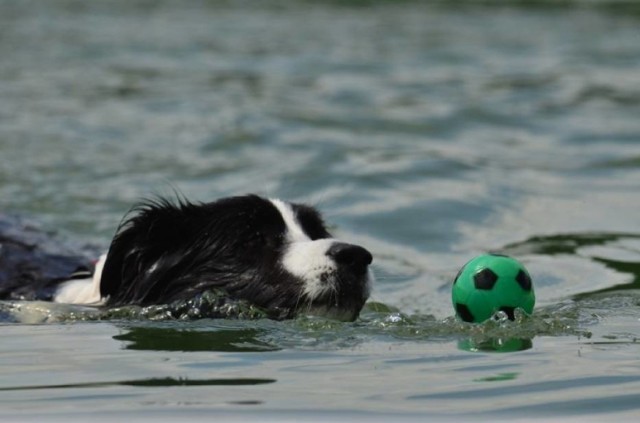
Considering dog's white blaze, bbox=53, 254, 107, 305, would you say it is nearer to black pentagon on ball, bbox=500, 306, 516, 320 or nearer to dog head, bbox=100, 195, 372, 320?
dog head, bbox=100, 195, 372, 320

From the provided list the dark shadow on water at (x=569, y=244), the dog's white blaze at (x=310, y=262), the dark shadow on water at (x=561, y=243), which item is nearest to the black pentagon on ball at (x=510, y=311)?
the dog's white blaze at (x=310, y=262)

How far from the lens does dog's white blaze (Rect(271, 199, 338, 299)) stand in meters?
5.93

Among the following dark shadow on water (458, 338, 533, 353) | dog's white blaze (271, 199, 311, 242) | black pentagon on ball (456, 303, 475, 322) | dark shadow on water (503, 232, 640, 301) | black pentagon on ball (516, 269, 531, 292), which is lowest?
dark shadow on water (458, 338, 533, 353)

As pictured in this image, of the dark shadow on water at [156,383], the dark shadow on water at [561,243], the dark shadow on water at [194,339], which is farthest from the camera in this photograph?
the dark shadow on water at [561,243]

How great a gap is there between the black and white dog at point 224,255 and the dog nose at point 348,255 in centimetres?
2

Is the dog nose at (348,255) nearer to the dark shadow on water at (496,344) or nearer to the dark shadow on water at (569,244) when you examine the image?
the dark shadow on water at (496,344)

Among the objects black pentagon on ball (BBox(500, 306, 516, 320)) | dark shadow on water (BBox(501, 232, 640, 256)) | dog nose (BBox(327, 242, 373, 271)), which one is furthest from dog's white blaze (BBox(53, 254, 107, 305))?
dark shadow on water (BBox(501, 232, 640, 256))

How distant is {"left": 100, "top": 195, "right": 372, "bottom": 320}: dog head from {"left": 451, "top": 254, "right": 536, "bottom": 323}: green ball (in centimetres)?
41

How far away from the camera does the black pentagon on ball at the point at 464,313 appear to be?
5879 mm

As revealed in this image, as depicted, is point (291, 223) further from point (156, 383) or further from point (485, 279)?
point (156, 383)

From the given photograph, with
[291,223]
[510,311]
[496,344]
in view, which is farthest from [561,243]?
[496,344]

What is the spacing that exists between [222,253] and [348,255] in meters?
0.66

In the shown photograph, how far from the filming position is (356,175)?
10742mm

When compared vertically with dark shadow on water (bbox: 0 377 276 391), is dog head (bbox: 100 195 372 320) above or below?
above
